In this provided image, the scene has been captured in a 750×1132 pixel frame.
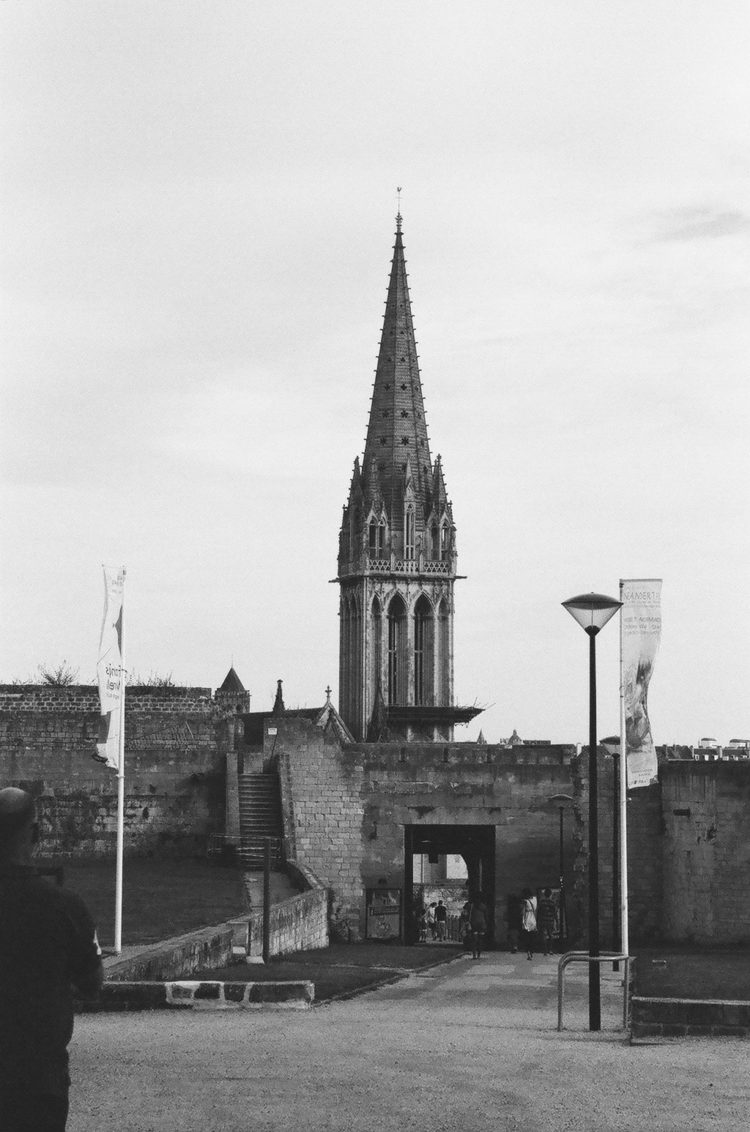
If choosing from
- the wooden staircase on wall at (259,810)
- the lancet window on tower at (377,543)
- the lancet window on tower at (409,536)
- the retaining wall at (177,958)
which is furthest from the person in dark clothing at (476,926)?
→ the lancet window on tower at (377,543)

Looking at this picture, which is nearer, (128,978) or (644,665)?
(128,978)

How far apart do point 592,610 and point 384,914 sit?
74.2 ft

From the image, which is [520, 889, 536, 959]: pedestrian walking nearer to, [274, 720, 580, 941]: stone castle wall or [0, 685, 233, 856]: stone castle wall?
[274, 720, 580, 941]: stone castle wall

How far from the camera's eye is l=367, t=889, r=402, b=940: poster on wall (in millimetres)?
40281

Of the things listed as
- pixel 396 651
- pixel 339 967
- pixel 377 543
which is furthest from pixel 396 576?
pixel 339 967

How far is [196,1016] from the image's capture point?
1719cm

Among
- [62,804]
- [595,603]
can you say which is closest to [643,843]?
[62,804]

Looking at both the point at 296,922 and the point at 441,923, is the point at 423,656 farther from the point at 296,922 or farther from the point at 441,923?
the point at 296,922

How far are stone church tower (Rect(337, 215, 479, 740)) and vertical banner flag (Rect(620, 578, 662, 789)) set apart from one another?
115 metres

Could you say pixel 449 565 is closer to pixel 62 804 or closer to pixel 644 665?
pixel 62 804

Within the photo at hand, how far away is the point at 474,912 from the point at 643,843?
6.40 meters

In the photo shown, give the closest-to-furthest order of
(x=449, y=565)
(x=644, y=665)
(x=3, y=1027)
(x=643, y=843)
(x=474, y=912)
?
(x=3, y=1027)
(x=644, y=665)
(x=474, y=912)
(x=643, y=843)
(x=449, y=565)

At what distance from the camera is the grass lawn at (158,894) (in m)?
→ 24.4

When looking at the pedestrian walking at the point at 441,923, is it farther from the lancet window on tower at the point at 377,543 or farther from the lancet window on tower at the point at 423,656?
the lancet window on tower at the point at 377,543
